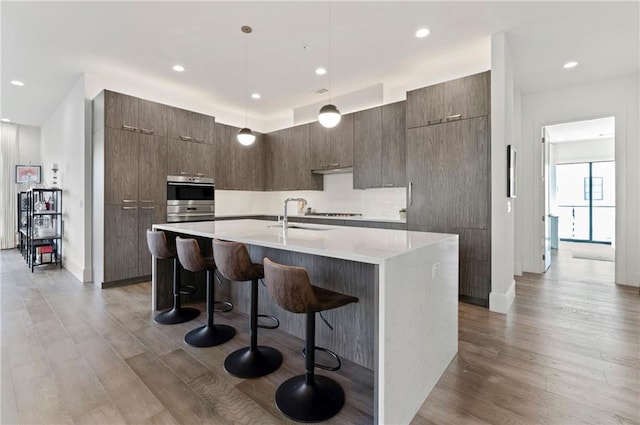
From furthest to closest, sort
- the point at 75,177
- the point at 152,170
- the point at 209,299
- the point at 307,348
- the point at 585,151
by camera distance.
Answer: the point at 585,151 → the point at 75,177 → the point at 152,170 → the point at 209,299 → the point at 307,348

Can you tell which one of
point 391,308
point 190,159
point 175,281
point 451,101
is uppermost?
point 451,101

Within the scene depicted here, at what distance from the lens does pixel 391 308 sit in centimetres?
139

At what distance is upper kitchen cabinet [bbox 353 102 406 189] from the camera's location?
420 cm

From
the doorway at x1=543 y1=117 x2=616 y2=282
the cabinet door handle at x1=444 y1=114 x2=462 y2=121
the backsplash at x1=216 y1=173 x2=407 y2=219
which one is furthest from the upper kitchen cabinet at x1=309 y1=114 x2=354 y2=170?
the doorway at x1=543 y1=117 x2=616 y2=282

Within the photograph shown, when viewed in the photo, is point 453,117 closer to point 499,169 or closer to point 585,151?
point 499,169

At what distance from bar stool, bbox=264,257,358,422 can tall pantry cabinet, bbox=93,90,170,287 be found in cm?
331

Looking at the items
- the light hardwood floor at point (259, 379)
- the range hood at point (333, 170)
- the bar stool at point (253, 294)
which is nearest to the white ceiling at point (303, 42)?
the range hood at point (333, 170)

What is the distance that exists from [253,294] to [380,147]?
3094 mm

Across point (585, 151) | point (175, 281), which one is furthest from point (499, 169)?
point (585, 151)

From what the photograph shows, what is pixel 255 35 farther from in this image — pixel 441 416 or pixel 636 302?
pixel 636 302

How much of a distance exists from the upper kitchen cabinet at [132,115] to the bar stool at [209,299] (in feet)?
8.29

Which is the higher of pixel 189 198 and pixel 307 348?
pixel 189 198

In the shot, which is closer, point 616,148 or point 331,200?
point 616,148

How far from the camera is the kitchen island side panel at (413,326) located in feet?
4.48
